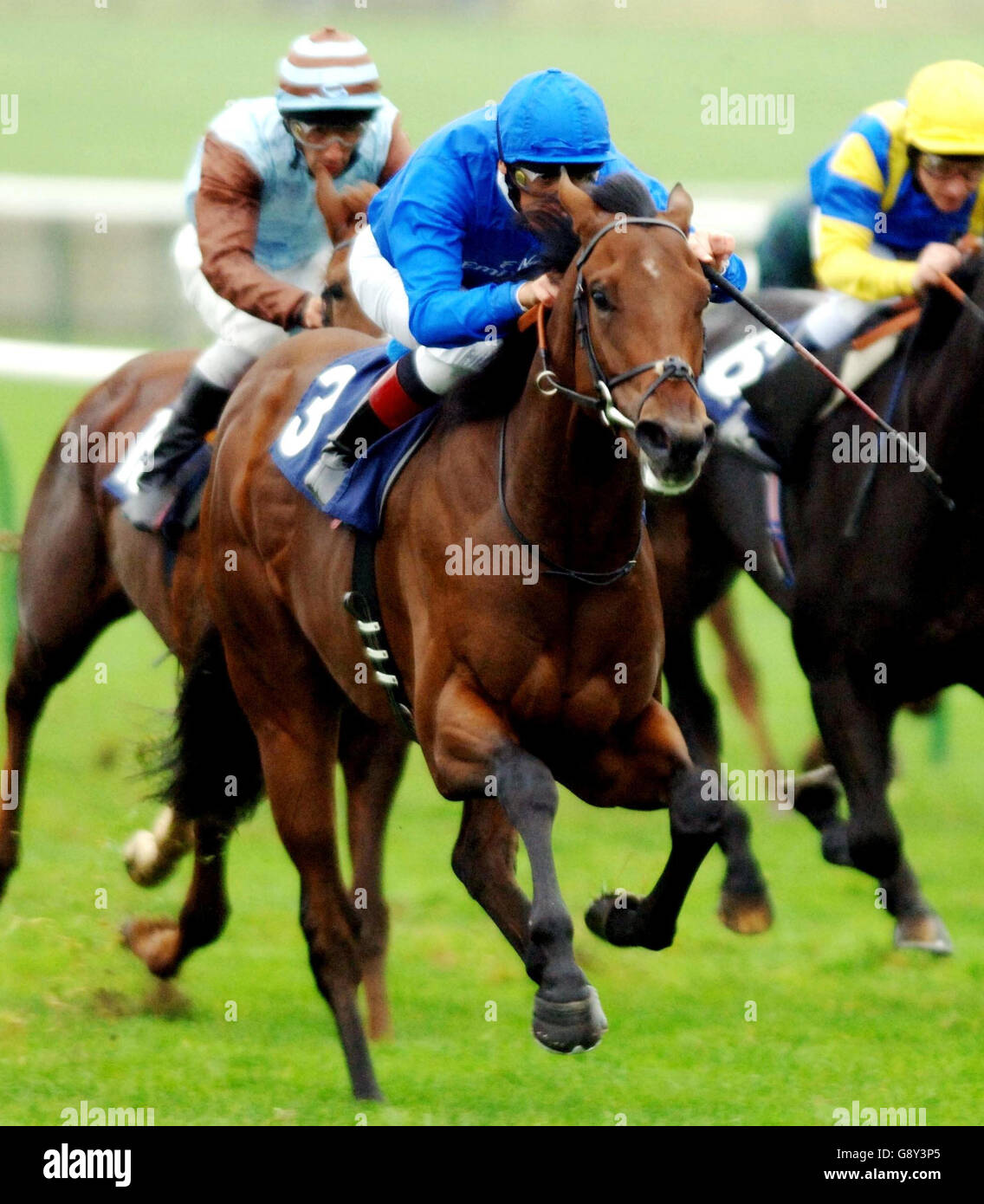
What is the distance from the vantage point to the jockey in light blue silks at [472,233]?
3996mm

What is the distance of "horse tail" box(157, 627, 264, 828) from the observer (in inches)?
213

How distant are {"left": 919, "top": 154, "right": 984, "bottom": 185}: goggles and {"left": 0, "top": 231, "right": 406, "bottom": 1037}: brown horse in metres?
1.48

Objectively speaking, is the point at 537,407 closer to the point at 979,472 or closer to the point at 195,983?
the point at 979,472

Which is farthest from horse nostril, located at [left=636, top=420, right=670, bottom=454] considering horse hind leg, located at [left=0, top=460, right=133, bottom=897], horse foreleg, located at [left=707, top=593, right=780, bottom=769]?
horse foreleg, located at [left=707, top=593, right=780, bottom=769]

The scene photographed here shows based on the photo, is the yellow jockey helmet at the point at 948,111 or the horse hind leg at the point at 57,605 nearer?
the yellow jockey helmet at the point at 948,111

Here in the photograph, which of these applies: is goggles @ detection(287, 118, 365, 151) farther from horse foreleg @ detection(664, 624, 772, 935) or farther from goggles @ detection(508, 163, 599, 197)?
horse foreleg @ detection(664, 624, 772, 935)

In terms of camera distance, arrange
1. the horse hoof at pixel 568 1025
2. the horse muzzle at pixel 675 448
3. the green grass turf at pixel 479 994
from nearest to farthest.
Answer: the horse muzzle at pixel 675 448
the horse hoof at pixel 568 1025
the green grass turf at pixel 479 994

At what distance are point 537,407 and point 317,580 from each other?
970 millimetres

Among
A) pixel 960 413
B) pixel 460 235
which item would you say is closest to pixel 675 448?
pixel 460 235

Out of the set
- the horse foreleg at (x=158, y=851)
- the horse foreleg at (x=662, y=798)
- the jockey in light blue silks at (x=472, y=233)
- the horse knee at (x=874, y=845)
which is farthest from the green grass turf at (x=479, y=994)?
the jockey in light blue silks at (x=472, y=233)

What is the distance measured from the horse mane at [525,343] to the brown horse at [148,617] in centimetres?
124

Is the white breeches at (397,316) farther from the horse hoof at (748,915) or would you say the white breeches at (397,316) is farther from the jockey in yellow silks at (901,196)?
the horse hoof at (748,915)

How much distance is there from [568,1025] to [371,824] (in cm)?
190

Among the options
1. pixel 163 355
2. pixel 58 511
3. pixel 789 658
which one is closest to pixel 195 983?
pixel 58 511
